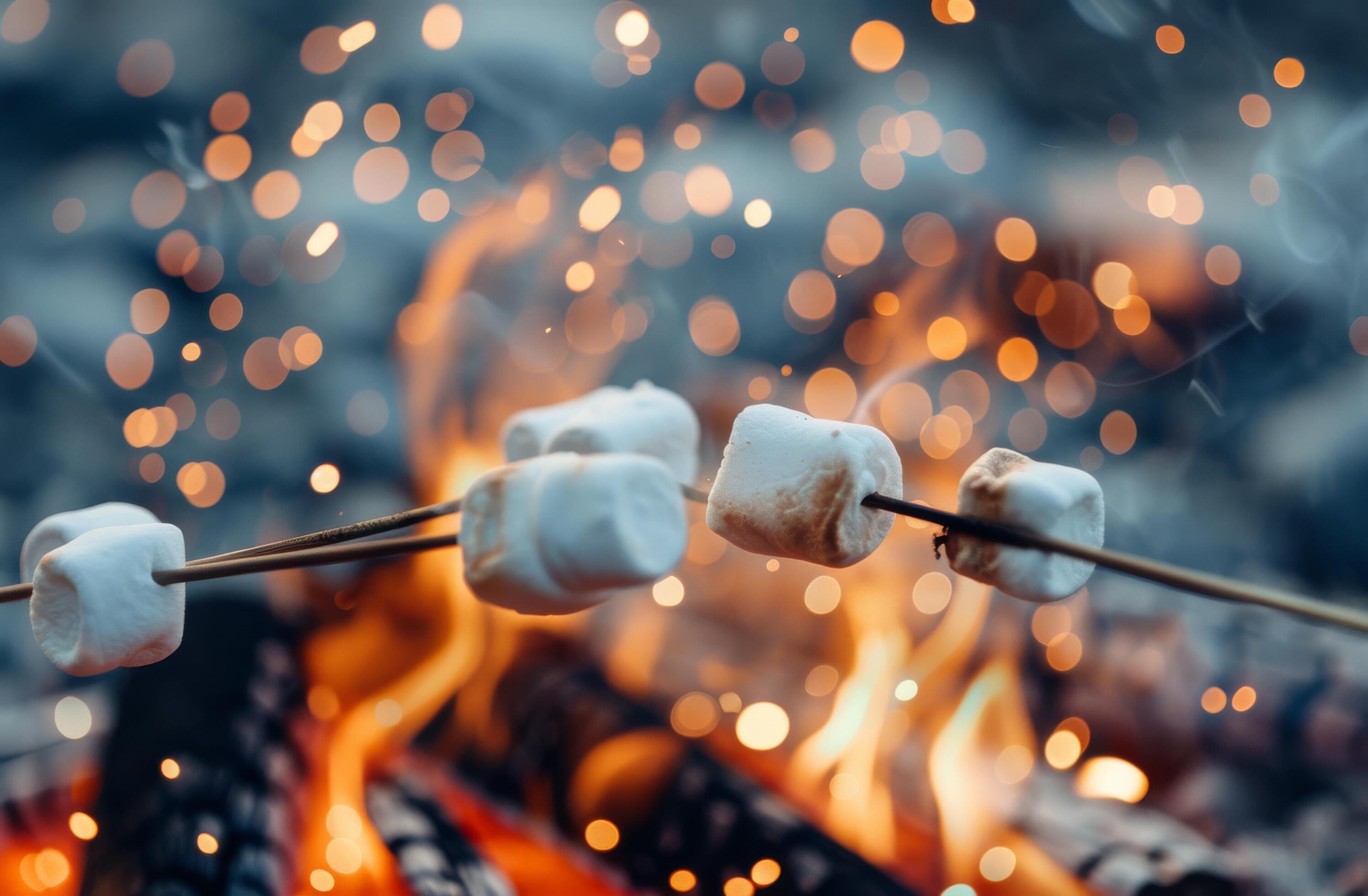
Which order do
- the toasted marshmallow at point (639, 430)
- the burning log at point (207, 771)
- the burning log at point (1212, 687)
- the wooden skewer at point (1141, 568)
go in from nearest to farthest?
1. the wooden skewer at point (1141, 568)
2. the toasted marshmallow at point (639, 430)
3. the burning log at point (207, 771)
4. the burning log at point (1212, 687)

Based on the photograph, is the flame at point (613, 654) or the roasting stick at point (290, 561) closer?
the roasting stick at point (290, 561)

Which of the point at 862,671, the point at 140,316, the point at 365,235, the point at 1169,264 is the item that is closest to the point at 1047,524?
the point at 862,671

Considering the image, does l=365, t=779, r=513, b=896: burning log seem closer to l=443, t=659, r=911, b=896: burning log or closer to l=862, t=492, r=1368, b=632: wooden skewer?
l=443, t=659, r=911, b=896: burning log

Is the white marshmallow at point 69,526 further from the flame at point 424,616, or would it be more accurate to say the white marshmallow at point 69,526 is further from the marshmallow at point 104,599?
the flame at point 424,616

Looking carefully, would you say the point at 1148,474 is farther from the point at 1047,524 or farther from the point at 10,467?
the point at 10,467

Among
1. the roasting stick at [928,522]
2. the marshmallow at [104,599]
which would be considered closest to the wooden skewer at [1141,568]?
the roasting stick at [928,522]

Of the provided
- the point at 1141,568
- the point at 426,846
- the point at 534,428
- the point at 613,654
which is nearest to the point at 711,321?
the point at 613,654
